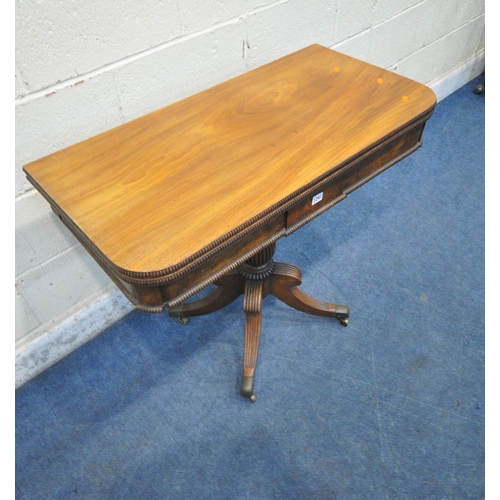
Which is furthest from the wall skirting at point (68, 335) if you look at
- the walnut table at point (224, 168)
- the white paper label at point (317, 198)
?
the white paper label at point (317, 198)

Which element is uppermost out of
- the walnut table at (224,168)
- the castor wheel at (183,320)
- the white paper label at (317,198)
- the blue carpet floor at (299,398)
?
the walnut table at (224,168)

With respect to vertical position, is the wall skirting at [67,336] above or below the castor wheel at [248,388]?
above

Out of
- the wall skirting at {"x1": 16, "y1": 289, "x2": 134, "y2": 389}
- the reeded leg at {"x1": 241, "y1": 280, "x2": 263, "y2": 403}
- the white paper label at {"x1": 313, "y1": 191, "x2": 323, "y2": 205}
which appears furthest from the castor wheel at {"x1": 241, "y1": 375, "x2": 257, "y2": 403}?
the white paper label at {"x1": 313, "y1": 191, "x2": 323, "y2": 205}

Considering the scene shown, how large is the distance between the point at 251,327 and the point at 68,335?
2.13 ft

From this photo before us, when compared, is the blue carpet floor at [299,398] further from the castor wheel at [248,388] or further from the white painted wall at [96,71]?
the white painted wall at [96,71]

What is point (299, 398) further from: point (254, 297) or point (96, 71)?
→ point (96, 71)

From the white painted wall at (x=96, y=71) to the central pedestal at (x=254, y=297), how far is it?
36 cm

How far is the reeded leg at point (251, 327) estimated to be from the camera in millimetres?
1459

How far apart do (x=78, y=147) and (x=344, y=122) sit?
0.65 metres

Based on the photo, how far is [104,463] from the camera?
4.40 ft

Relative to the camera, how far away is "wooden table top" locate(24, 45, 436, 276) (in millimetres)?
850

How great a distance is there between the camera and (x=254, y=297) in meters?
1.48

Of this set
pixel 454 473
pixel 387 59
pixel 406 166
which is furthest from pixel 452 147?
pixel 454 473

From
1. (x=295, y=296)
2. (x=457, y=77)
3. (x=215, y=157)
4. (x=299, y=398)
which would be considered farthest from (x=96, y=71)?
(x=457, y=77)
